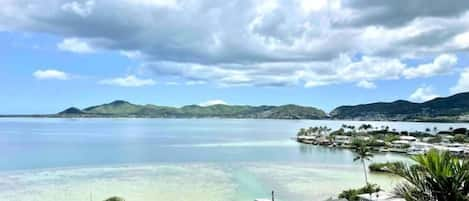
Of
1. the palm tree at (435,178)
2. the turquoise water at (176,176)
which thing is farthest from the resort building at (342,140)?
the palm tree at (435,178)

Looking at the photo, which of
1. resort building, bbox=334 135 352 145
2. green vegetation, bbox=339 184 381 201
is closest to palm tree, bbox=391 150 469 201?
green vegetation, bbox=339 184 381 201

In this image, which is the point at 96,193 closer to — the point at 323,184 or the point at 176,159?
the point at 323,184

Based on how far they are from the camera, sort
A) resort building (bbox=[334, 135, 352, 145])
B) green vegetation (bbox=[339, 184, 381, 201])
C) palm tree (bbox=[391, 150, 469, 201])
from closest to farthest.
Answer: palm tree (bbox=[391, 150, 469, 201])
green vegetation (bbox=[339, 184, 381, 201])
resort building (bbox=[334, 135, 352, 145])

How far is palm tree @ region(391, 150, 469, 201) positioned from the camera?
7051mm

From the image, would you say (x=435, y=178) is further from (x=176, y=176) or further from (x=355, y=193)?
(x=176, y=176)

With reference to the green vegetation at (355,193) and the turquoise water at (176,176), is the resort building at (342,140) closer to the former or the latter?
the turquoise water at (176,176)

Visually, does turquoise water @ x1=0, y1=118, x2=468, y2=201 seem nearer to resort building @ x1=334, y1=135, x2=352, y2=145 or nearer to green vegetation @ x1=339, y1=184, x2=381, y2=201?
green vegetation @ x1=339, y1=184, x2=381, y2=201

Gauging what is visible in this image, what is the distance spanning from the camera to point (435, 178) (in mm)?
7141

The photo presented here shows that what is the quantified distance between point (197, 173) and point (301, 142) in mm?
60739

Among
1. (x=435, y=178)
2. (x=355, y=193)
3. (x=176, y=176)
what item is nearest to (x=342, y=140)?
(x=176, y=176)

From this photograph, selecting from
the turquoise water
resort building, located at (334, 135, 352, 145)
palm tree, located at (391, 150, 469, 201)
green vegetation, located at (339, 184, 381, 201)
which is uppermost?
palm tree, located at (391, 150, 469, 201)

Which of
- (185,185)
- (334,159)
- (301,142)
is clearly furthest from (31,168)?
(301,142)

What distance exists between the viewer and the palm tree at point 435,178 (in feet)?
23.1

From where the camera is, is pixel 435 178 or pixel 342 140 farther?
pixel 342 140
